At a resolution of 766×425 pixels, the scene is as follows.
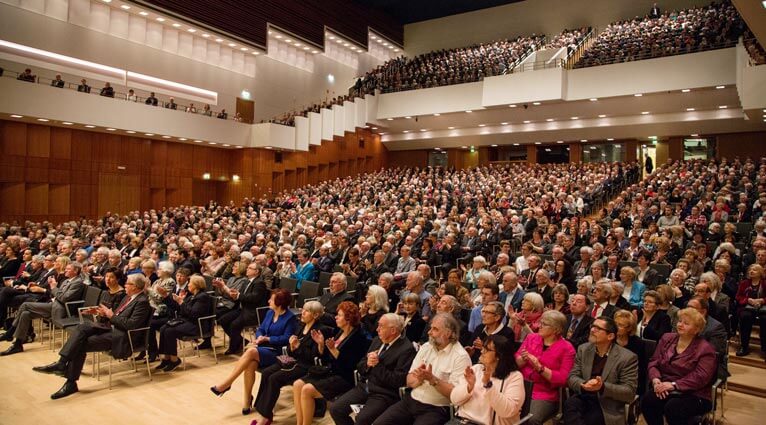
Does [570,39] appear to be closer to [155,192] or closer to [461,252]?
[461,252]

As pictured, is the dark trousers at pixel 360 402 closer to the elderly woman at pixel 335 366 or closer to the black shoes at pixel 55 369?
the elderly woman at pixel 335 366

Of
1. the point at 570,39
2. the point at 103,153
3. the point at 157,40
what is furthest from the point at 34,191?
the point at 570,39

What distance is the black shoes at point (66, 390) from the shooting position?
4.68 meters

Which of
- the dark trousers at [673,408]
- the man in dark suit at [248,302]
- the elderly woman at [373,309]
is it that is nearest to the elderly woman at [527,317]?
the dark trousers at [673,408]

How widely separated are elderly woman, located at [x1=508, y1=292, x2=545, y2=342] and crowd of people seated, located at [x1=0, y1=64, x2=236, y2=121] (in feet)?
45.9

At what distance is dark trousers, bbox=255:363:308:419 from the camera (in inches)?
158

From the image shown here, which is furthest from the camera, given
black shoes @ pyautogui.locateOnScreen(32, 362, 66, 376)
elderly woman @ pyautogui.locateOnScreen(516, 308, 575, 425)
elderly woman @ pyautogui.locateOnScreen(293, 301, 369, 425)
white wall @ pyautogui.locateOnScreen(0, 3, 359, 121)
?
white wall @ pyautogui.locateOnScreen(0, 3, 359, 121)

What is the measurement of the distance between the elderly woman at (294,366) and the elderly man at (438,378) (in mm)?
908

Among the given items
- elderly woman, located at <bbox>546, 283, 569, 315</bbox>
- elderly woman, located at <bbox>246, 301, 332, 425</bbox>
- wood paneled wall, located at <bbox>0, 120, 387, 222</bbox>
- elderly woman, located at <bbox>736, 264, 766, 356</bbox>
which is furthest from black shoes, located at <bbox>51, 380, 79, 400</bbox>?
wood paneled wall, located at <bbox>0, 120, 387, 222</bbox>

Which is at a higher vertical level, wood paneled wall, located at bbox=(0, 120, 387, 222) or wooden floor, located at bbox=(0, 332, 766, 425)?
wood paneled wall, located at bbox=(0, 120, 387, 222)

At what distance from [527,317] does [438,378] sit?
1.17 m

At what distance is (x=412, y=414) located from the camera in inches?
129

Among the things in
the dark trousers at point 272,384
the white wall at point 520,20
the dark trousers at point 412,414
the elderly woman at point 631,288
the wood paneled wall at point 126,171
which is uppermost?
the white wall at point 520,20

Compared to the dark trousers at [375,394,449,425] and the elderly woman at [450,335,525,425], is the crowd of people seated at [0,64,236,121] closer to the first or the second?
the dark trousers at [375,394,449,425]
